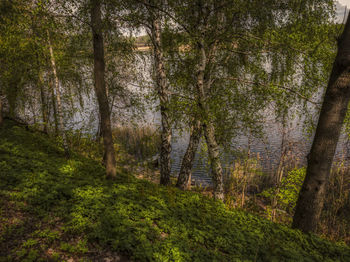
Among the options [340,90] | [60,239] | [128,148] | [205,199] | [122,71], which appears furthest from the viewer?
[128,148]

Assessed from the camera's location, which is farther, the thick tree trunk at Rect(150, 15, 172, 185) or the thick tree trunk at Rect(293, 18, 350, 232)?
the thick tree trunk at Rect(150, 15, 172, 185)

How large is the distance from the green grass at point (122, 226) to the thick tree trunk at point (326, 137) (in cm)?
58

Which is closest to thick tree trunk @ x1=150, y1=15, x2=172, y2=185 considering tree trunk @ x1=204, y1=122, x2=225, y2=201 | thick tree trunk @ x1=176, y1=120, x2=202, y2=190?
thick tree trunk @ x1=176, y1=120, x2=202, y2=190

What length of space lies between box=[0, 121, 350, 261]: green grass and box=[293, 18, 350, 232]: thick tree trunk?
58cm

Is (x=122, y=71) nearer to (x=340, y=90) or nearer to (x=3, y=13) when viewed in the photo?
(x=3, y=13)

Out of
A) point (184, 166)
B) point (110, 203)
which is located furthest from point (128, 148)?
point (110, 203)

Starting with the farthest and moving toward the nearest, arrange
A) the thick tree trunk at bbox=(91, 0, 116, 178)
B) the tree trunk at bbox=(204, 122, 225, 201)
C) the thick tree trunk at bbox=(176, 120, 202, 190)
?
the thick tree trunk at bbox=(176, 120, 202, 190) → the tree trunk at bbox=(204, 122, 225, 201) → the thick tree trunk at bbox=(91, 0, 116, 178)

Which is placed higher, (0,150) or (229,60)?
(229,60)

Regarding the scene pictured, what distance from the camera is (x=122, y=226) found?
3.91 metres

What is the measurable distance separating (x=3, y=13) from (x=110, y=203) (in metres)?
5.95

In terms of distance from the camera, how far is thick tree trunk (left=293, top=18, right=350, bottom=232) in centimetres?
420

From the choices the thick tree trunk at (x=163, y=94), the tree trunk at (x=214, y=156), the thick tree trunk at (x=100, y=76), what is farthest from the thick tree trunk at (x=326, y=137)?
the thick tree trunk at (x=100, y=76)

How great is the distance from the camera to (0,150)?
6789 millimetres

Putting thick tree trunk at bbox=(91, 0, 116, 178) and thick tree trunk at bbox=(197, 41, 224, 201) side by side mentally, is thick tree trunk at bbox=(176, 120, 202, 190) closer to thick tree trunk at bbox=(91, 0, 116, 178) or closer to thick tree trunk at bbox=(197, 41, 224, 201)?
thick tree trunk at bbox=(197, 41, 224, 201)
